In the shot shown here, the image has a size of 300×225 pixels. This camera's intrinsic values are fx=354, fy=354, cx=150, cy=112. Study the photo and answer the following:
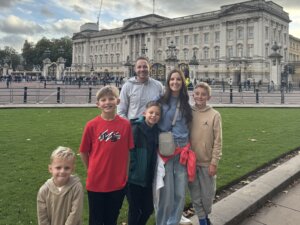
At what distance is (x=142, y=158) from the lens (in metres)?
3.84

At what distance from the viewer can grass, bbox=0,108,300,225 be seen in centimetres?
490

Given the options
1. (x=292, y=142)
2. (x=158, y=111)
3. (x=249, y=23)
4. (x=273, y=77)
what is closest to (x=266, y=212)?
(x=158, y=111)

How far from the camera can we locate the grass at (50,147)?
193 inches

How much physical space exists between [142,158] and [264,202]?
2580 mm

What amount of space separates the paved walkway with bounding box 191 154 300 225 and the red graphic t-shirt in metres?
1.43

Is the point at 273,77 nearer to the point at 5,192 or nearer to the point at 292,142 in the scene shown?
the point at 292,142

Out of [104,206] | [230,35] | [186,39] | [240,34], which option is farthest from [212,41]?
[104,206]

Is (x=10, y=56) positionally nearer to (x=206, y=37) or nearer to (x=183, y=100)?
(x=206, y=37)

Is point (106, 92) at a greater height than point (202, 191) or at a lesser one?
greater

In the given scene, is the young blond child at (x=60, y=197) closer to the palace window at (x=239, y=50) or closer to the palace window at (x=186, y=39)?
the palace window at (x=239, y=50)

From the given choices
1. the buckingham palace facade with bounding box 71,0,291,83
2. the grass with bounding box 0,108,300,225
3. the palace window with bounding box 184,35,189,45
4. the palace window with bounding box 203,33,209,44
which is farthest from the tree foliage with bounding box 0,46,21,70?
the grass with bounding box 0,108,300,225

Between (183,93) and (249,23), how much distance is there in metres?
74.9

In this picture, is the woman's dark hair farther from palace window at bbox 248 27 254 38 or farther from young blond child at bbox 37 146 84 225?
palace window at bbox 248 27 254 38

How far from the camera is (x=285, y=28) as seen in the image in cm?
8112
